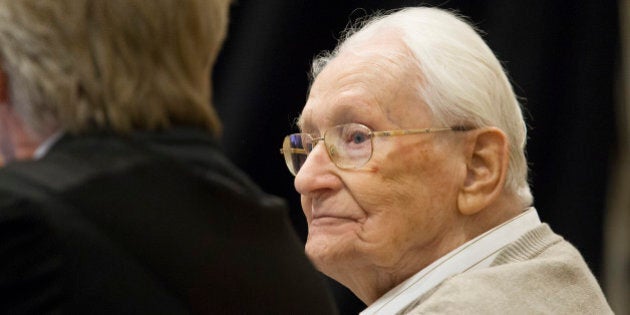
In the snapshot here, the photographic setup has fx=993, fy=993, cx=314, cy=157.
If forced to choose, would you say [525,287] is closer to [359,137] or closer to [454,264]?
[454,264]

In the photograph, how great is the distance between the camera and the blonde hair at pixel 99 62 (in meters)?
1.18

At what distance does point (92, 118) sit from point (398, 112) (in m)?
1.09

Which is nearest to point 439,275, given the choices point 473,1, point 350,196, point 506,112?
point 350,196

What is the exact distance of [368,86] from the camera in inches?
87.1

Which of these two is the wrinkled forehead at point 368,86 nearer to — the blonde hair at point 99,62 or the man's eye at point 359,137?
the man's eye at point 359,137

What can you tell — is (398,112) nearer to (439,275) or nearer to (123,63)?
(439,275)

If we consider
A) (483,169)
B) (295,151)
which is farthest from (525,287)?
(295,151)

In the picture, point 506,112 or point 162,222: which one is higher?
point 162,222

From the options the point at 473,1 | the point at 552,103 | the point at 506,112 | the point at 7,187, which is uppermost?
the point at 7,187

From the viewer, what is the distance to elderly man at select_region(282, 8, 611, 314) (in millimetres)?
2143

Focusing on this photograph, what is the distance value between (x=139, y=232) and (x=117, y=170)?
8cm

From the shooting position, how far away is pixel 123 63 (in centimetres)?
121

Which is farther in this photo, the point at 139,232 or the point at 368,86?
the point at 368,86

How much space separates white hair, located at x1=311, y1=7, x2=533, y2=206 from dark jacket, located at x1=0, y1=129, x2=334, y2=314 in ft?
2.90
